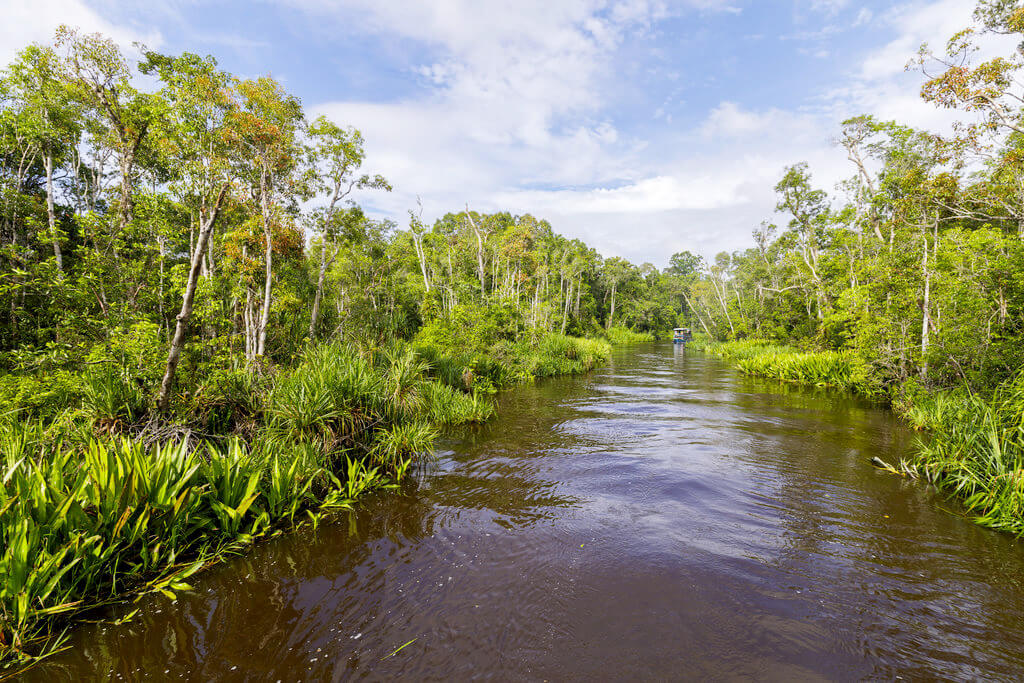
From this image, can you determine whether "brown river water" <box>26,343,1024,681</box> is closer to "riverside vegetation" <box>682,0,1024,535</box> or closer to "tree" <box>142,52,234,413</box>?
"riverside vegetation" <box>682,0,1024,535</box>

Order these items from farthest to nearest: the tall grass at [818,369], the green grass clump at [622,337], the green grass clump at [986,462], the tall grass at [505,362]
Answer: the green grass clump at [622,337]
the tall grass at [818,369]
the tall grass at [505,362]
the green grass clump at [986,462]

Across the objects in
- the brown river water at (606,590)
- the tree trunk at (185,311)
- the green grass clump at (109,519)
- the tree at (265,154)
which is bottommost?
the brown river water at (606,590)

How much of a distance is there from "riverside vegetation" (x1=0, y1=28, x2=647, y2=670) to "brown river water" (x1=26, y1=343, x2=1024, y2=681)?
539 mm

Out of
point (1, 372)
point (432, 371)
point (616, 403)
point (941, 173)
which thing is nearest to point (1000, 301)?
point (941, 173)

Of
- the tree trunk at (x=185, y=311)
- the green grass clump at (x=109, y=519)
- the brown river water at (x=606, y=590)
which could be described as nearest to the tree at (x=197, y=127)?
the tree trunk at (x=185, y=311)

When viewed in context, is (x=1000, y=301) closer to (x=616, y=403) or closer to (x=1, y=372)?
(x=616, y=403)

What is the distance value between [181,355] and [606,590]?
8385 millimetres

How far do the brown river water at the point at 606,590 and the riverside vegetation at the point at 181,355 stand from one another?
1.77 ft

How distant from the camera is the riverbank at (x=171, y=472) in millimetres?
3025

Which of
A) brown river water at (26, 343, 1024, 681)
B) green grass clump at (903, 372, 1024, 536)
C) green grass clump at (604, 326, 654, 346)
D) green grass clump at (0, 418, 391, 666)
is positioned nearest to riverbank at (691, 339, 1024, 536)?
green grass clump at (903, 372, 1024, 536)

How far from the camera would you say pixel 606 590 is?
3977 millimetres

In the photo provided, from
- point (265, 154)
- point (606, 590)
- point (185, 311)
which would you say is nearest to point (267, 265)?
point (265, 154)

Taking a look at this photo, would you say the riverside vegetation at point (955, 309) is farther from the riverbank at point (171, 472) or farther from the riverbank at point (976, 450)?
the riverbank at point (171, 472)

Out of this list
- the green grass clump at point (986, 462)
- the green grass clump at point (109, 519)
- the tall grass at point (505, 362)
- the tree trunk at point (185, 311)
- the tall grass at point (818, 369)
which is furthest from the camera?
the tall grass at point (818, 369)
